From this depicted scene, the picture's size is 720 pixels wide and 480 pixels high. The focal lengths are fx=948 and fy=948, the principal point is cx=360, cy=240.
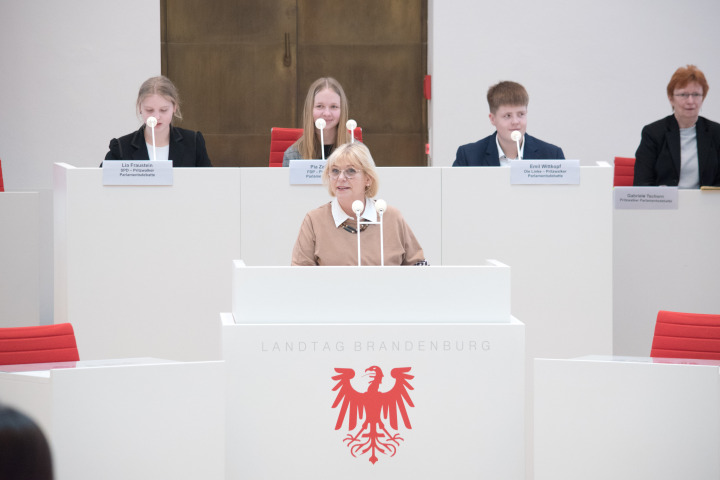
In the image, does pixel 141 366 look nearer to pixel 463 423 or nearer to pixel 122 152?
pixel 463 423

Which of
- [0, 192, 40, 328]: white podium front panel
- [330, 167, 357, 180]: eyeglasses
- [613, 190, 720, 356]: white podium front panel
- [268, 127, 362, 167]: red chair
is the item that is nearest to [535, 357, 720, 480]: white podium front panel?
[330, 167, 357, 180]: eyeglasses

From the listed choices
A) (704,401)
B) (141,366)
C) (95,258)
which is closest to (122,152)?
(95,258)

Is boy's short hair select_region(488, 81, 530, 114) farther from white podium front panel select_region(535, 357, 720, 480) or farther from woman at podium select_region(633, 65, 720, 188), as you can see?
white podium front panel select_region(535, 357, 720, 480)

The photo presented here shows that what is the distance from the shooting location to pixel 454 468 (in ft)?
9.27

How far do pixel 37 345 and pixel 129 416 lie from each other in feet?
2.05

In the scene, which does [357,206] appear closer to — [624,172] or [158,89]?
[158,89]

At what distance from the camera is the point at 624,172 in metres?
5.57

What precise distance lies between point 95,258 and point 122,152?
1.82 ft

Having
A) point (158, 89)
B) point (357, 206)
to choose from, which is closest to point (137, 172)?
point (158, 89)

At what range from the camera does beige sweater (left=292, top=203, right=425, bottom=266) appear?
11.0 feet

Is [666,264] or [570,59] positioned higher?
[570,59]

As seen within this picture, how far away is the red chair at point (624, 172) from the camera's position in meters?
5.55

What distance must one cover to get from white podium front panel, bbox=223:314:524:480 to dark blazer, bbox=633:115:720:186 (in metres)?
2.48

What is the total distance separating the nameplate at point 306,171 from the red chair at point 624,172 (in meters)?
2.27
